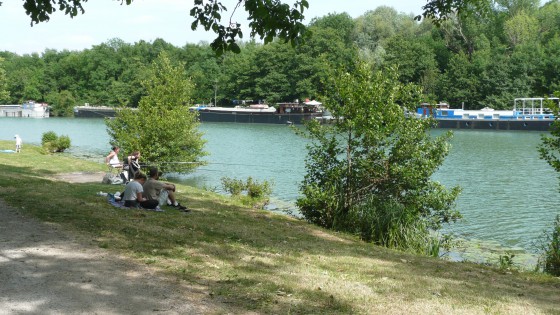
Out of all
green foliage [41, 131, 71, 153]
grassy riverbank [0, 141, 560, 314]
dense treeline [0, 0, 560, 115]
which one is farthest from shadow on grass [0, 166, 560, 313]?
dense treeline [0, 0, 560, 115]

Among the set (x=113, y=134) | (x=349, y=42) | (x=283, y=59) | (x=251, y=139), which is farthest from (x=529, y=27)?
(x=113, y=134)

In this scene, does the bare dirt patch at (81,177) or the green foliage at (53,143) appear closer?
the bare dirt patch at (81,177)

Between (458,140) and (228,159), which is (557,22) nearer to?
(458,140)

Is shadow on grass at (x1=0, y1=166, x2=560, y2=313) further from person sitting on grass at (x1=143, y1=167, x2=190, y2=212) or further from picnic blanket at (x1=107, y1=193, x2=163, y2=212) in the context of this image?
person sitting on grass at (x1=143, y1=167, x2=190, y2=212)

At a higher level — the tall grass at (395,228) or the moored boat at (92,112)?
the moored boat at (92,112)

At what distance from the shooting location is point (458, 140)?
57.1 meters

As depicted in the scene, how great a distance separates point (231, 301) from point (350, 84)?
8.87 m

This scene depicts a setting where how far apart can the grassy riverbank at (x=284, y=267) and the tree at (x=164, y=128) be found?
40.4 ft

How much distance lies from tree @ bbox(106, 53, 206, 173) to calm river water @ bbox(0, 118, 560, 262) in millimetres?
1553

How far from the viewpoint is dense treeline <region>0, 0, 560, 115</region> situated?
80.8 metres

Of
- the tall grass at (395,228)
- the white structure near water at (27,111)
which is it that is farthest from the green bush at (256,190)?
the white structure near water at (27,111)

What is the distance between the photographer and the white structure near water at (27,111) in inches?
4456

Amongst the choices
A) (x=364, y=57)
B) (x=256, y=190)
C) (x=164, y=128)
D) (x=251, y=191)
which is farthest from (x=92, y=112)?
(x=256, y=190)

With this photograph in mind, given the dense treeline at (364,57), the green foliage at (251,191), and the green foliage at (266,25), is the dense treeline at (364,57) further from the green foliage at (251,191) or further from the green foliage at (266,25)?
the green foliage at (266,25)
